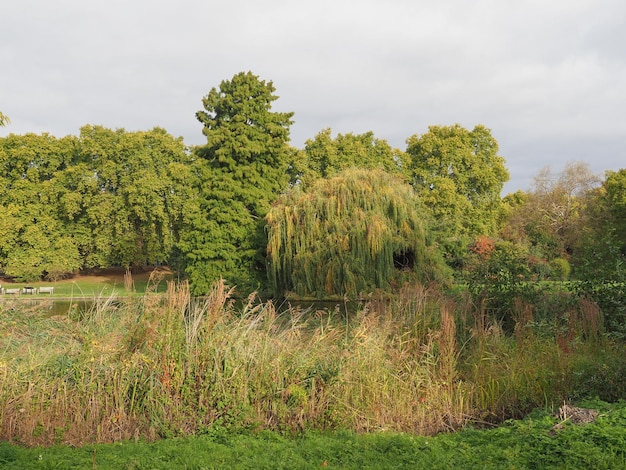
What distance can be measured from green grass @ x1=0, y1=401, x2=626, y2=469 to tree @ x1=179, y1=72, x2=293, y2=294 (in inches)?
844

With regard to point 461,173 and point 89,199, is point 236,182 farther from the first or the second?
point 461,173

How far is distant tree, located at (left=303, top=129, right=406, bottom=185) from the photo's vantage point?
34812 mm

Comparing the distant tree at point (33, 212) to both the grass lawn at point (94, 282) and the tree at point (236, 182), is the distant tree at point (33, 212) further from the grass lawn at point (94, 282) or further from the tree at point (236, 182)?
the tree at point (236, 182)

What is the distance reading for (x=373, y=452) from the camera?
4.14 m

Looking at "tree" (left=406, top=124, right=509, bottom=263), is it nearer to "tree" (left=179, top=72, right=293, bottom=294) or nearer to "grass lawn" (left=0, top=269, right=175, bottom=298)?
"tree" (left=179, top=72, right=293, bottom=294)

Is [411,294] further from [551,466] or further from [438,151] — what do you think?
[438,151]

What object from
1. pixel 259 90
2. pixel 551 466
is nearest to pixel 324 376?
pixel 551 466

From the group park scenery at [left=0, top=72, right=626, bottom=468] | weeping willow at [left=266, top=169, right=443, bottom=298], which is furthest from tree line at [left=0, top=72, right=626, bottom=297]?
park scenery at [left=0, top=72, right=626, bottom=468]

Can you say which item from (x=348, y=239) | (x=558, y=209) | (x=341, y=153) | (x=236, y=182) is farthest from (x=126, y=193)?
(x=558, y=209)

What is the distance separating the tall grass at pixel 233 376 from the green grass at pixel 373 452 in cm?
48

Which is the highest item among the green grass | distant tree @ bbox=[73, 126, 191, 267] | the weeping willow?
distant tree @ bbox=[73, 126, 191, 267]

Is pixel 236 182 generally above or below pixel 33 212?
above

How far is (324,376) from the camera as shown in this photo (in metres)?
5.34

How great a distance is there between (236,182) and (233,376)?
922 inches
